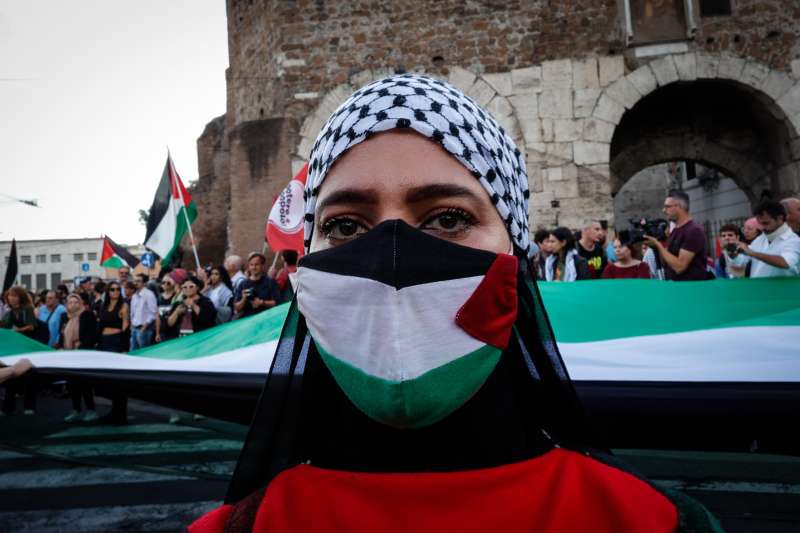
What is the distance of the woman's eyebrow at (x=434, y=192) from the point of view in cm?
107

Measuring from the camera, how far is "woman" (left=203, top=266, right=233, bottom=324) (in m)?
6.55

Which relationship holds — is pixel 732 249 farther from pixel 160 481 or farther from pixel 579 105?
pixel 579 105

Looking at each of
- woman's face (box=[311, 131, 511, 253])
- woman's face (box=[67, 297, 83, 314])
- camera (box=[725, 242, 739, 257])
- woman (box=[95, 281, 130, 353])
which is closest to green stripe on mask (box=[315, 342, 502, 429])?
woman's face (box=[311, 131, 511, 253])

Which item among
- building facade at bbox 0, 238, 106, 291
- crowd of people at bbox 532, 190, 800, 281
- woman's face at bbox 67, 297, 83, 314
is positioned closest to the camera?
crowd of people at bbox 532, 190, 800, 281

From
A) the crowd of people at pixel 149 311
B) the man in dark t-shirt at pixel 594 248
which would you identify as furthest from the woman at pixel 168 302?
the man in dark t-shirt at pixel 594 248

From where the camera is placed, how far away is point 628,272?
533 centimetres

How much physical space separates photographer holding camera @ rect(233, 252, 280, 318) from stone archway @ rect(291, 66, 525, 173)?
4211 millimetres

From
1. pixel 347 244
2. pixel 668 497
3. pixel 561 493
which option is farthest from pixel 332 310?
pixel 668 497

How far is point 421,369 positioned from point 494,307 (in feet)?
0.57

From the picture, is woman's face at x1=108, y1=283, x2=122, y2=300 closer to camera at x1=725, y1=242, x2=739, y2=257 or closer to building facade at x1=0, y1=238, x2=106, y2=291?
camera at x1=725, y1=242, x2=739, y2=257

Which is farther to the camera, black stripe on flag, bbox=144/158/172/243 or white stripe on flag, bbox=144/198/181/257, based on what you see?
black stripe on flag, bbox=144/158/172/243

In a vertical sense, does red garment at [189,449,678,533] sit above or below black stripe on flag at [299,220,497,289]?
below

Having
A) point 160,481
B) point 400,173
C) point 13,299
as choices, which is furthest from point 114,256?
point 400,173

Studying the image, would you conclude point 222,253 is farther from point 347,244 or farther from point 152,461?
point 347,244
